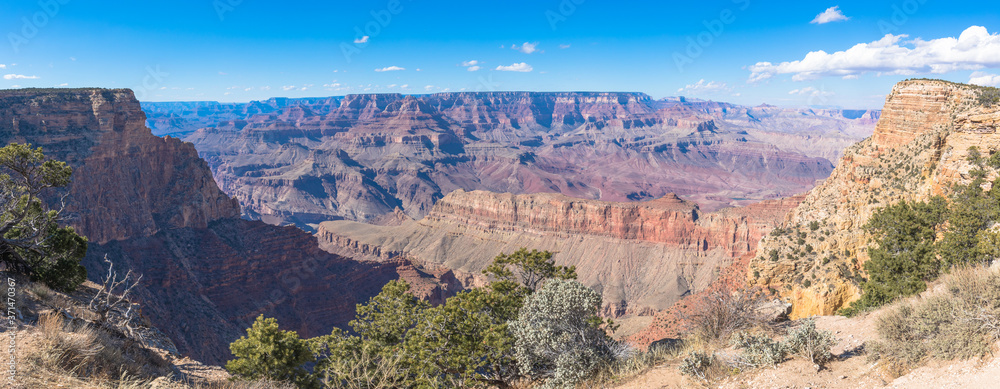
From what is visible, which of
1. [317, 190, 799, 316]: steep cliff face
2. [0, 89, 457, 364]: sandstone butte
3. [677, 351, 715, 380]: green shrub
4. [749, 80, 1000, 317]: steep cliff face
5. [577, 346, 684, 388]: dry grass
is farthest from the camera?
[317, 190, 799, 316]: steep cliff face

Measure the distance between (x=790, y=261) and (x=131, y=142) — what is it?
84482 millimetres

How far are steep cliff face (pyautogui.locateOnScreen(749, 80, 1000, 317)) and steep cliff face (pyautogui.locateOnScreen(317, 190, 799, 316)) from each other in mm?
44084

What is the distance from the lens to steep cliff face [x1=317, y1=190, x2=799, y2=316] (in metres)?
90.1

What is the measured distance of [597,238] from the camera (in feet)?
351

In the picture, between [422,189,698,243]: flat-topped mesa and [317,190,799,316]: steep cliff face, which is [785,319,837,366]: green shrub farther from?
[422,189,698,243]: flat-topped mesa

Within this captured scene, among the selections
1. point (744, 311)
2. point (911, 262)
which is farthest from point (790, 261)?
point (744, 311)

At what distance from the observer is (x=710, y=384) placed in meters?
14.7

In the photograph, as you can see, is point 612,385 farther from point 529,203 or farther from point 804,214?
point 529,203

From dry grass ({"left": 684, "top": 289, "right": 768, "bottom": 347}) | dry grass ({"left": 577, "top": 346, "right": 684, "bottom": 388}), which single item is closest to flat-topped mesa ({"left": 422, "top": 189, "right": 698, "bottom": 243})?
dry grass ({"left": 684, "top": 289, "right": 768, "bottom": 347})

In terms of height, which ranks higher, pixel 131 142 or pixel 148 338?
pixel 131 142

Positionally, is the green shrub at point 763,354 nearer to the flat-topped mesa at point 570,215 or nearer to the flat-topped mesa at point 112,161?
the flat-topped mesa at point 112,161

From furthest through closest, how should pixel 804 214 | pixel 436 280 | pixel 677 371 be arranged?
pixel 436 280 → pixel 804 214 → pixel 677 371

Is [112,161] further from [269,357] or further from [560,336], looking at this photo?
[560,336]

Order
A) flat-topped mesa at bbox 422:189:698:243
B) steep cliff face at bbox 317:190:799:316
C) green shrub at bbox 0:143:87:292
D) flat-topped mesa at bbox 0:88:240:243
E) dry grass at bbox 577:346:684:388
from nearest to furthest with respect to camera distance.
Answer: dry grass at bbox 577:346:684:388 < green shrub at bbox 0:143:87:292 < flat-topped mesa at bbox 0:88:240:243 < steep cliff face at bbox 317:190:799:316 < flat-topped mesa at bbox 422:189:698:243
